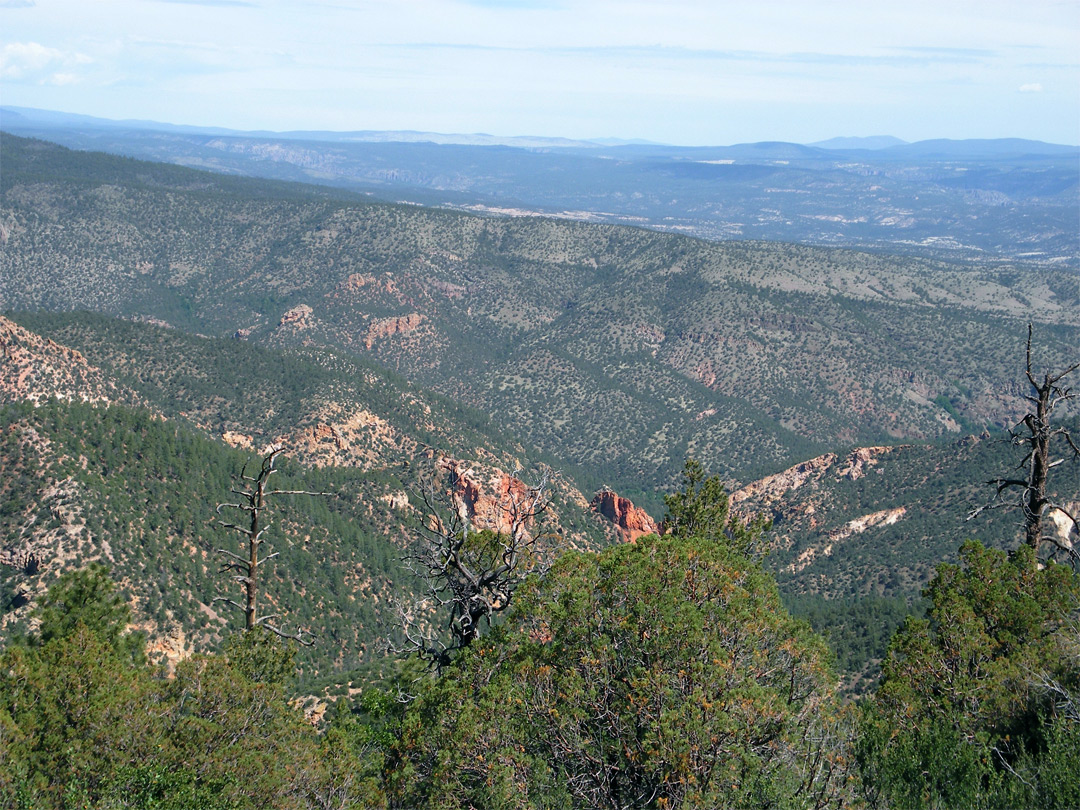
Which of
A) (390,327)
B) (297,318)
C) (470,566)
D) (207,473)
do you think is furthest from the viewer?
(297,318)

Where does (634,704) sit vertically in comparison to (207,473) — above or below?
above

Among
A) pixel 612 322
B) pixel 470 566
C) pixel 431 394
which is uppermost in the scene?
pixel 470 566

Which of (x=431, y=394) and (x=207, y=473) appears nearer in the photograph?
(x=207, y=473)

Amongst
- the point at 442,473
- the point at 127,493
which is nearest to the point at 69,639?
the point at 127,493

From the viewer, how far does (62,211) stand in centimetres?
17875

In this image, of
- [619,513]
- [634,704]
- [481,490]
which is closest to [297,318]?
[619,513]

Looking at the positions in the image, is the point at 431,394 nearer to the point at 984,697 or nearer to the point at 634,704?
the point at 984,697

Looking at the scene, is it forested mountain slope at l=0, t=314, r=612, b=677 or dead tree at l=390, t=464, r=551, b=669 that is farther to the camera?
forested mountain slope at l=0, t=314, r=612, b=677

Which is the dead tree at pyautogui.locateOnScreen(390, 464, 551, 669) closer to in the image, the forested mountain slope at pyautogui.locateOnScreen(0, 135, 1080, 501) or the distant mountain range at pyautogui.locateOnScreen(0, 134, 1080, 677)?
the distant mountain range at pyautogui.locateOnScreen(0, 134, 1080, 677)

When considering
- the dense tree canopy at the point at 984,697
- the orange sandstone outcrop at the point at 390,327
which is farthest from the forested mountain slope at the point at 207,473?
the orange sandstone outcrop at the point at 390,327

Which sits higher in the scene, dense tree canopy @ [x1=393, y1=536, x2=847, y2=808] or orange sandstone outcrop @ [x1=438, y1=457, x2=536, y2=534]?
dense tree canopy @ [x1=393, y1=536, x2=847, y2=808]

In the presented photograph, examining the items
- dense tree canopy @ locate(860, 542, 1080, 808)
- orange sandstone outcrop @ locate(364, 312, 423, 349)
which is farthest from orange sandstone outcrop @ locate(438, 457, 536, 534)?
orange sandstone outcrop @ locate(364, 312, 423, 349)

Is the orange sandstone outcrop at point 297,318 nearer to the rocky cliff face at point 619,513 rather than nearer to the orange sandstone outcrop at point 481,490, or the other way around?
the orange sandstone outcrop at point 481,490

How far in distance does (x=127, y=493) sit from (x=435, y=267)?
144 metres
